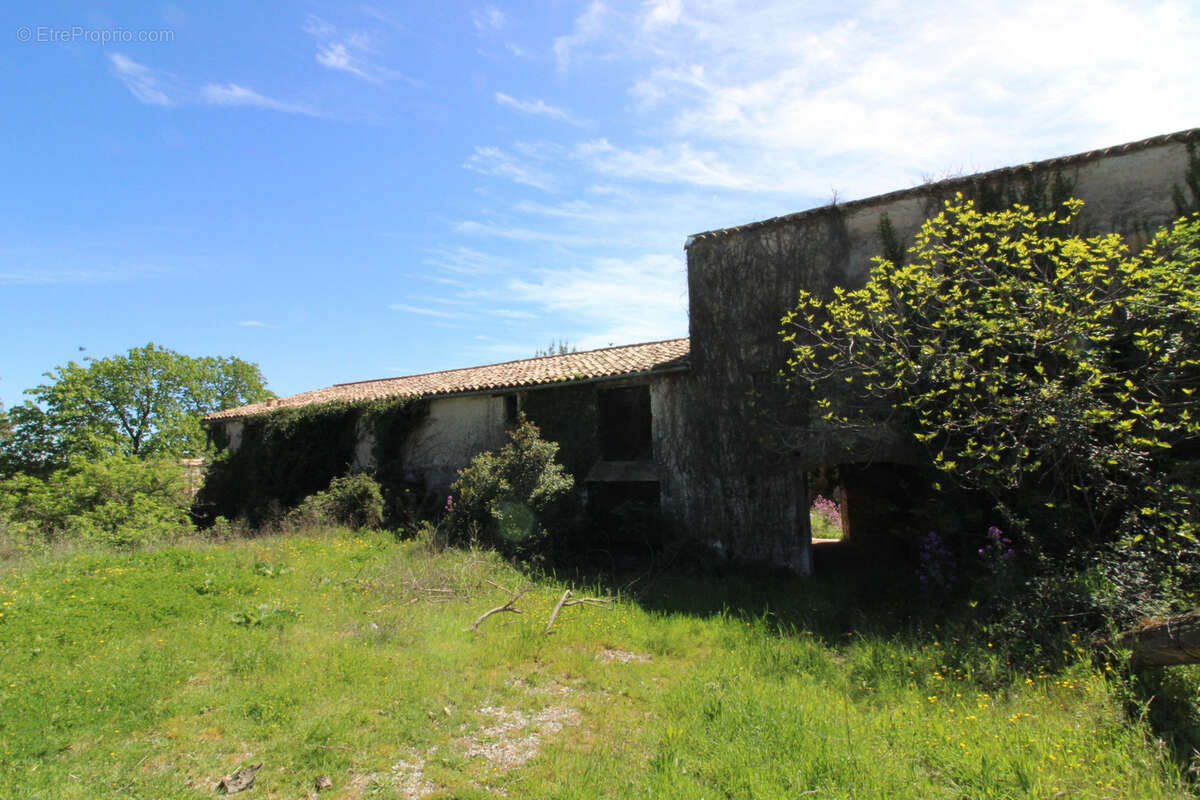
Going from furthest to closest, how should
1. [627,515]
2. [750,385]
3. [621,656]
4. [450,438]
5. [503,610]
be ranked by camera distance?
1. [450,438]
2. [627,515]
3. [750,385]
4. [503,610]
5. [621,656]

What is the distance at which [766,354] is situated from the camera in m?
11.1

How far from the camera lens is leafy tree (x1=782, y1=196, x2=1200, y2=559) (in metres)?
6.63

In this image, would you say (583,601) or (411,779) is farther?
(583,601)

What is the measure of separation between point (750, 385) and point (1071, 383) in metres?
4.96

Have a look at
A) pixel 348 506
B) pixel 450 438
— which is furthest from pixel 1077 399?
pixel 348 506

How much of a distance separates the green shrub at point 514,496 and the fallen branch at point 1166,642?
28.3ft

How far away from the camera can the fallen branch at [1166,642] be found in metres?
4.60

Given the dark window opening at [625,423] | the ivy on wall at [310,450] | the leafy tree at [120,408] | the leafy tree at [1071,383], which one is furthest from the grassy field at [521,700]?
the leafy tree at [120,408]

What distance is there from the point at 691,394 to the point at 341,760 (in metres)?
8.73

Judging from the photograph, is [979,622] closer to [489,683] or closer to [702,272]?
[489,683]

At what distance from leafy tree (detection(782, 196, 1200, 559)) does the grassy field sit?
216 centimetres

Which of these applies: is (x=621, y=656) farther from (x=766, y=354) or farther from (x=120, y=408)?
(x=120, y=408)

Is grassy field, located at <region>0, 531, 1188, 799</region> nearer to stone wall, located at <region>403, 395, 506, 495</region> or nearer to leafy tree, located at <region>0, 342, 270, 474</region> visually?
stone wall, located at <region>403, 395, 506, 495</region>

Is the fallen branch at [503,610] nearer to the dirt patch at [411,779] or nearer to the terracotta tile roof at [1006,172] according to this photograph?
the dirt patch at [411,779]
